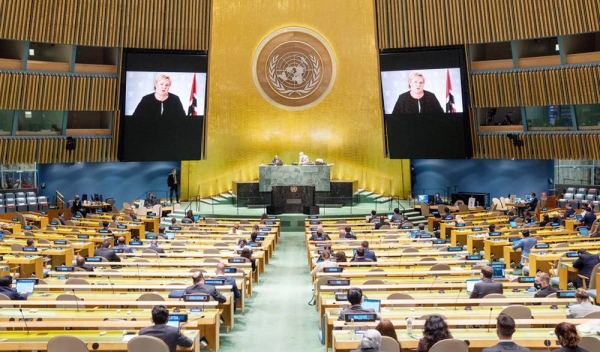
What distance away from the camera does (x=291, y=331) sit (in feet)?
34.5

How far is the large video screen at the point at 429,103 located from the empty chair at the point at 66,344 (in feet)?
66.1

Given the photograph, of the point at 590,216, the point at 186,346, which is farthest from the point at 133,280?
the point at 590,216

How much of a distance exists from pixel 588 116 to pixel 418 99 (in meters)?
6.07

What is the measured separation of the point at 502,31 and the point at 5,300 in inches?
810

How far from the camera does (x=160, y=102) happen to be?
83.8 ft

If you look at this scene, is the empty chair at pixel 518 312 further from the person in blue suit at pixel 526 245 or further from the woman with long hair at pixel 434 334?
the person in blue suit at pixel 526 245

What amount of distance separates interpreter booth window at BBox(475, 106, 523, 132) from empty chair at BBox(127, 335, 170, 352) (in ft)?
72.0

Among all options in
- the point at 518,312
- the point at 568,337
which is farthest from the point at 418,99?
the point at 568,337

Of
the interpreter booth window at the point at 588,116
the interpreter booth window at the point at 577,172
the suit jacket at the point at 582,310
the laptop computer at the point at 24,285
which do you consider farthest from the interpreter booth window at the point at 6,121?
the suit jacket at the point at 582,310

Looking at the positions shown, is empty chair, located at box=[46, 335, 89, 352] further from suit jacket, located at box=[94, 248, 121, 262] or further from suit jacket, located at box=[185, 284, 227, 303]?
suit jacket, located at box=[94, 248, 121, 262]

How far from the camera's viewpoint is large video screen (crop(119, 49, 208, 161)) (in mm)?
25438

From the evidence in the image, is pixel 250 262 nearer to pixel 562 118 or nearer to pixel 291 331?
pixel 291 331

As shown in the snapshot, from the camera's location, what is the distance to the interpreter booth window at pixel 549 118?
2600 centimetres

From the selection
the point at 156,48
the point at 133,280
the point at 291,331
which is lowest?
the point at 291,331
